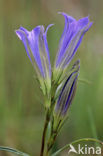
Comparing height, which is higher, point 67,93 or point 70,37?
point 70,37

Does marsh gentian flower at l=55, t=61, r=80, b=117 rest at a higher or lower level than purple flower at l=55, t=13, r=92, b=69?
lower

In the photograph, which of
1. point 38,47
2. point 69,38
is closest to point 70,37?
point 69,38

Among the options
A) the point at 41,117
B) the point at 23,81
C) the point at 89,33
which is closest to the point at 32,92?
the point at 23,81

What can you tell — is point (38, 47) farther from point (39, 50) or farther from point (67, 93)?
point (67, 93)

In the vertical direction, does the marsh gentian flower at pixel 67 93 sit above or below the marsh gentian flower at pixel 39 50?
below
